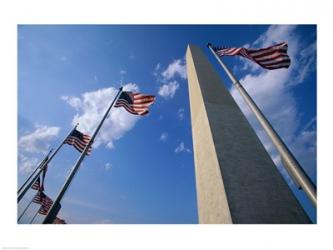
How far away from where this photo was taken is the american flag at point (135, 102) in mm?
8312

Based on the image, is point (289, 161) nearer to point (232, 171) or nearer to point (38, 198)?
point (232, 171)

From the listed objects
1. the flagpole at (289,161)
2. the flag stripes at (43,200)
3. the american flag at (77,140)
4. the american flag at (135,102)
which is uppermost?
the american flag at (135,102)

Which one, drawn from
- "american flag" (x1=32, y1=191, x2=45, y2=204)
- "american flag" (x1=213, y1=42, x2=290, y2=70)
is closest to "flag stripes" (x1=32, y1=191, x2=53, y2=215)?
"american flag" (x1=32, y1=191, x2=45, y2=204)

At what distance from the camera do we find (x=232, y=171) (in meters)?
6.55

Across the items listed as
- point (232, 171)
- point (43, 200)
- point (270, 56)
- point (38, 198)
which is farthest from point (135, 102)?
point (38, 198)

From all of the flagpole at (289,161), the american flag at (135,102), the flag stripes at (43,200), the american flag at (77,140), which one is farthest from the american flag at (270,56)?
the flag stripes at (43,200)

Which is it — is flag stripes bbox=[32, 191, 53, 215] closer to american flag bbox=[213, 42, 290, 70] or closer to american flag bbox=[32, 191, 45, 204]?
american flag bbox=[32, 191, 45, 204]

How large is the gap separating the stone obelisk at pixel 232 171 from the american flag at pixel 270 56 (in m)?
2.74

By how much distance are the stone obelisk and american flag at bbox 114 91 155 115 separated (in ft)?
7.36

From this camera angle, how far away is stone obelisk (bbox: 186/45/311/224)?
19.2 feet

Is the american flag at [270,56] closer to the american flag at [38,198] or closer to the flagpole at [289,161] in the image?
the flagpole at [289,161]

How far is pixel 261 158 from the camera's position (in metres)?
7.27
